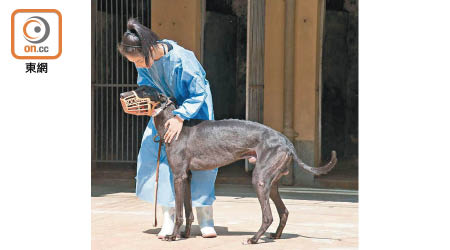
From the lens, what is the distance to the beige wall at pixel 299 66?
457 inches

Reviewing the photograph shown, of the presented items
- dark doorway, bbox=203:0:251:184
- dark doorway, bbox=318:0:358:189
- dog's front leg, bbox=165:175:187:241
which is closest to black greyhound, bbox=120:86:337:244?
dog's front leg, bbox=165:175:187:241

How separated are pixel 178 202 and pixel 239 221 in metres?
1.43

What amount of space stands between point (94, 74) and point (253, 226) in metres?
6.88

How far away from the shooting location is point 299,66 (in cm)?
1166

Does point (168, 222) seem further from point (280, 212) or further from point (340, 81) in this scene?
point (340, 81)

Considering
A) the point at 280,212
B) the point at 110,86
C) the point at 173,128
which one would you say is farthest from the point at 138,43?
the point at 110,86

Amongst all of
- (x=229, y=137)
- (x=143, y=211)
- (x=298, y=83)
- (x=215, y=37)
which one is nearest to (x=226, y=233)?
(x=229, y=137)

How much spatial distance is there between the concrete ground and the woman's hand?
33.2 inches

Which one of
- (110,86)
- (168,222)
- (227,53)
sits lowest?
(168,222)

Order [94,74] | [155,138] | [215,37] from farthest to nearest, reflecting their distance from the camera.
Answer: [215,37], [94,74], [155,138]

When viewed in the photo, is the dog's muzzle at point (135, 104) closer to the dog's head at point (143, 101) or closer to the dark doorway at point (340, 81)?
the dog's head at point (143, 101)

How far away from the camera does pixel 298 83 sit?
11.7 m

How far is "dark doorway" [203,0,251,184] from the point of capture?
16016 millimetres

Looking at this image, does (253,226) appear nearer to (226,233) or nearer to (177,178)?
(226,233)
